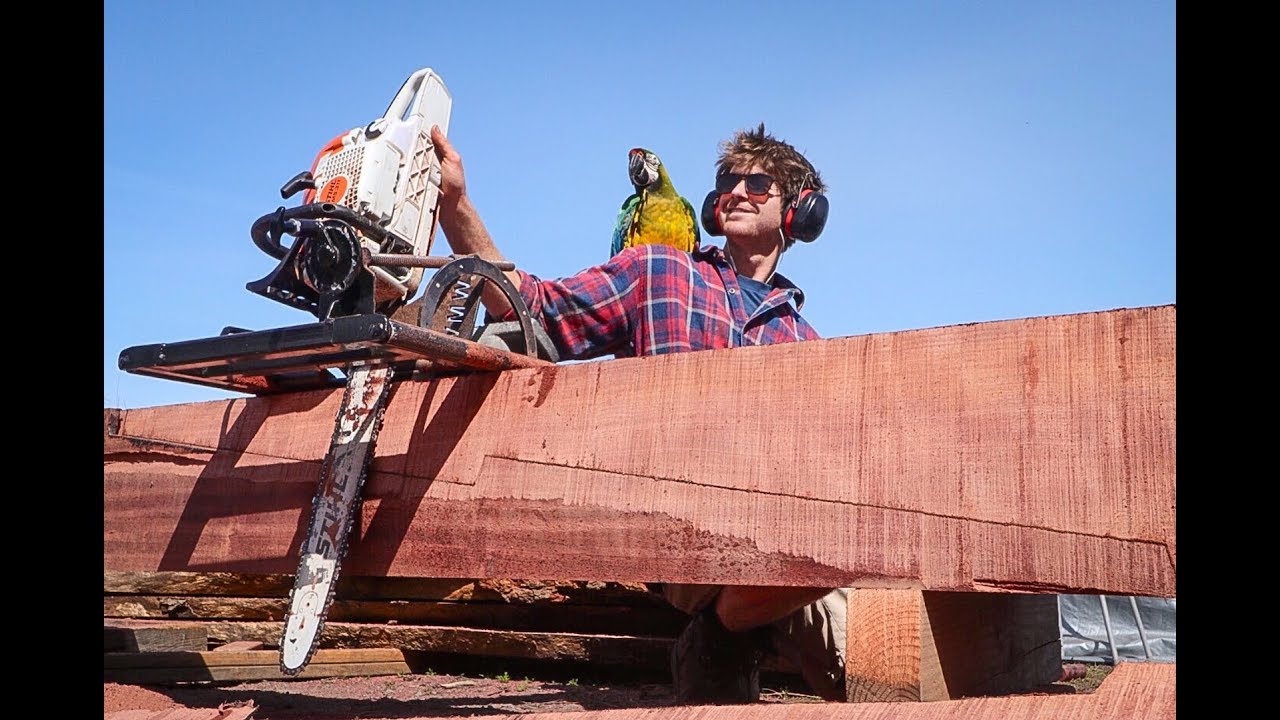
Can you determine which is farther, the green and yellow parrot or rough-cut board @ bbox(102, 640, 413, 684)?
the green and yellow parrot

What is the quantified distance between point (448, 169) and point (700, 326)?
89cm

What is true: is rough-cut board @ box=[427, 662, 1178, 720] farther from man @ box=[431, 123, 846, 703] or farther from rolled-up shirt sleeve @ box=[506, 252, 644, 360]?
rolled-up shirt sleeve @ box=[506, 252, 644, 360]

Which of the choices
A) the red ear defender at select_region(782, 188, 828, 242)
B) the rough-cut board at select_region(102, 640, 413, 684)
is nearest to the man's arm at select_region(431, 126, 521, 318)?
the red ear defender at select_region(782, 188, 828, 242)

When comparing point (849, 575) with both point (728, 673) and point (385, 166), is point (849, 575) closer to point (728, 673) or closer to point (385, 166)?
point (385, 166)

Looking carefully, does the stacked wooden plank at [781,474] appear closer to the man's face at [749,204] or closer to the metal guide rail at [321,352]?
the metal guide rail at [321,352]

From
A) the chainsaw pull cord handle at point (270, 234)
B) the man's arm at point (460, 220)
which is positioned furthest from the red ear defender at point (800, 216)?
the chainsaw pull cord handle at point (270, 234)

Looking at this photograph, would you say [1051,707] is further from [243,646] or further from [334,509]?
[243,646]

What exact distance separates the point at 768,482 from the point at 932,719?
1.23ft

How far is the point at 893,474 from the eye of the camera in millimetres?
Result: 1310

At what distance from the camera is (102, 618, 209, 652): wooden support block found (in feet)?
12.6

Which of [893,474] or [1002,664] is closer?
[893,474]

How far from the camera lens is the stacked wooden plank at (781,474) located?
119 centimetres

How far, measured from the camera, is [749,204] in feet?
11.1
